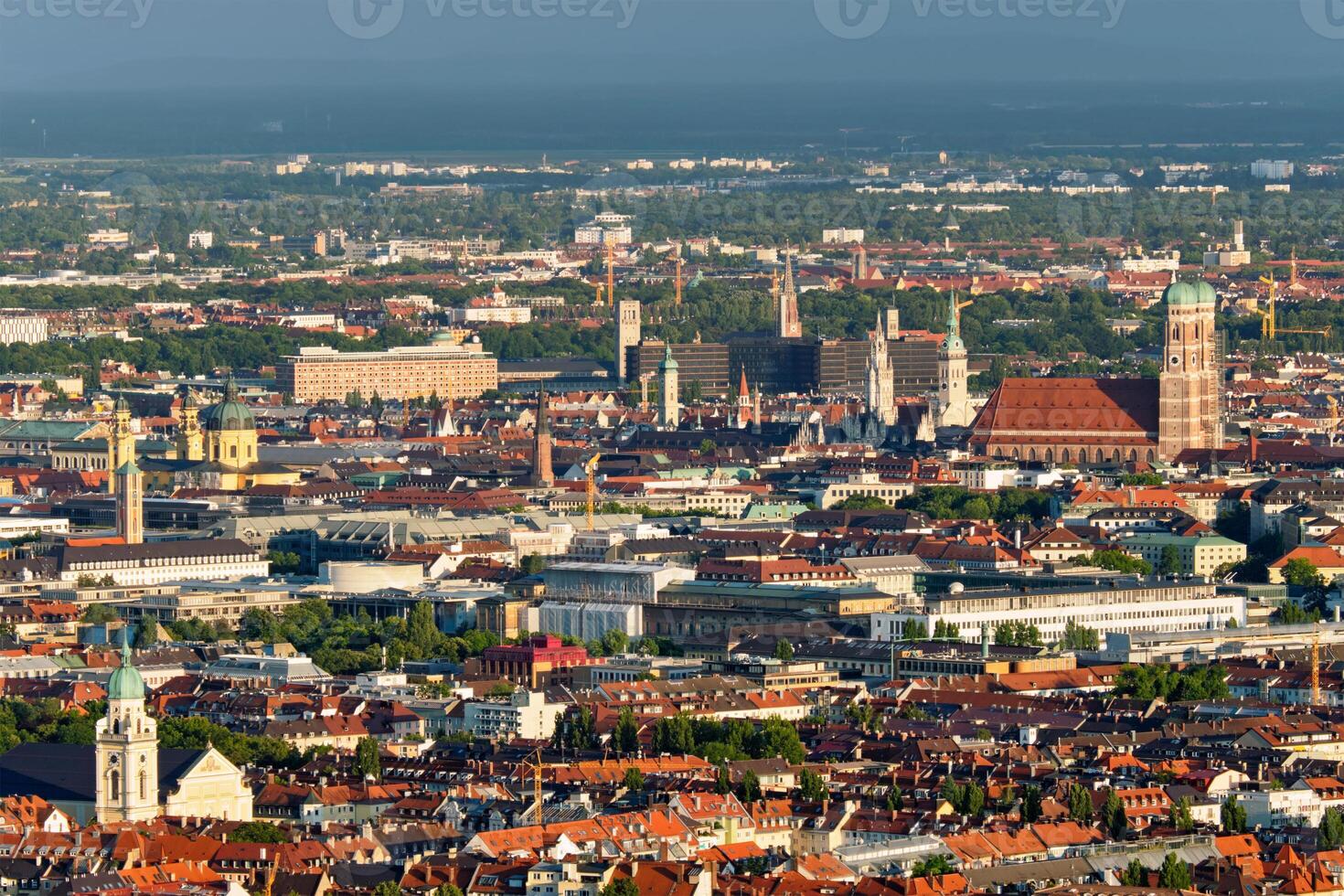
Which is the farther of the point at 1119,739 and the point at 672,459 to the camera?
the point at 672,459

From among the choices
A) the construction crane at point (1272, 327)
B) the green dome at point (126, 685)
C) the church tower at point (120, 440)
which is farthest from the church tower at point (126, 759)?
the construction crane at point (1272, 327)

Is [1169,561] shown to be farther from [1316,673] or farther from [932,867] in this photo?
[932,867]

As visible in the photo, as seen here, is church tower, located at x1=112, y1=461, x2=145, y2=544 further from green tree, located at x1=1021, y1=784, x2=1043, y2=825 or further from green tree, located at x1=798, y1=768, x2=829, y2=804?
green tree, located at x1=1021, y1=784, x2=1043, y2=825

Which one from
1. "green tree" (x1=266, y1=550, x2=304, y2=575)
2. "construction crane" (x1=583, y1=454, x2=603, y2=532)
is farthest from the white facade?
"green tree" (x1=266, y1=550, x2=304, y2=575)

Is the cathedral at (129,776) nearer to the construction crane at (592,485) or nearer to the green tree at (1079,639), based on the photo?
the green tree at (1079,639)

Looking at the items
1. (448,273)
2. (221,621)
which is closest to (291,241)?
(448,273)

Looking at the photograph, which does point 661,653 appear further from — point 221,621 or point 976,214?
point 976,214
